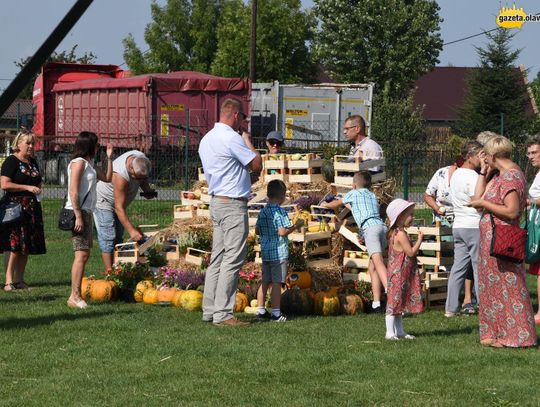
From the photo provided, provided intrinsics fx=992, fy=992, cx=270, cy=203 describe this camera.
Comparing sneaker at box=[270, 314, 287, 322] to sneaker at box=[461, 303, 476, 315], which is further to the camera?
sneaker at box=[461, 303, 476, 315]

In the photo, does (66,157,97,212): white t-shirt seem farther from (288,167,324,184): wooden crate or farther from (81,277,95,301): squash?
(288,167,324,184): wooden crate

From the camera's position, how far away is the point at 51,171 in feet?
89.8

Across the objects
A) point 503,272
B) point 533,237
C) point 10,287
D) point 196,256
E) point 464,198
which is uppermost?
point 464,198

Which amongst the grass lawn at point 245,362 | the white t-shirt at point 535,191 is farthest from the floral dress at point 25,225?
the white t-shirt at point 535,191

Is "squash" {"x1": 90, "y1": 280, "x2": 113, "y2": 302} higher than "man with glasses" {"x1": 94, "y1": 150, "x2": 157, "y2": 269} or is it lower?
lower

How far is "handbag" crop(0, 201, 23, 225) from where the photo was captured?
39.1 ft

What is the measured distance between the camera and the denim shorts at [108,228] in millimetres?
11844

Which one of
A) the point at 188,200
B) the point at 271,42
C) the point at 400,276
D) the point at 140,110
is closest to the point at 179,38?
the point at 271,42

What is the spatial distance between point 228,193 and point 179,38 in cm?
4479

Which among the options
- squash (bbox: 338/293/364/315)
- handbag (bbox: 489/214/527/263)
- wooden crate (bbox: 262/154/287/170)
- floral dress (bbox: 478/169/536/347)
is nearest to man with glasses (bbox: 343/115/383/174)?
wooden crate (bbox: 262/154/287/170)

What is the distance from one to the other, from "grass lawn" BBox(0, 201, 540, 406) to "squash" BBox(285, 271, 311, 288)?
3.14ft

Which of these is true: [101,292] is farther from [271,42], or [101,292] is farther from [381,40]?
[271,42]

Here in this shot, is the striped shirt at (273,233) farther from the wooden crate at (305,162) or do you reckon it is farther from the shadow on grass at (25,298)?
the shadow on grass at (25,298)

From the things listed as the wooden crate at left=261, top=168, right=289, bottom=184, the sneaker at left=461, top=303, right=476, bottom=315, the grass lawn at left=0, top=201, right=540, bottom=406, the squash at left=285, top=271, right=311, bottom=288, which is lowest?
the sneaker at left=461, top=303, right=476, bottom=315
